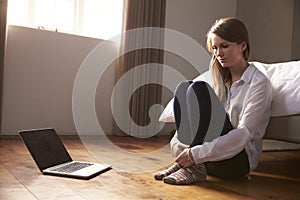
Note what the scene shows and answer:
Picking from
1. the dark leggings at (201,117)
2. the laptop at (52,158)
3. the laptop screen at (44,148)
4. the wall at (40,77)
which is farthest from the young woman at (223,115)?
the wall at (40,77)

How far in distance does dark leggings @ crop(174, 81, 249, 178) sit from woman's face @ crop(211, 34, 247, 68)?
0.54 feet

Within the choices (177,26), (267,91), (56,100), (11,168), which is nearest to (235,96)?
(267,91)

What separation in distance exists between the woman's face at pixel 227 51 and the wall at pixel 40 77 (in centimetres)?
174

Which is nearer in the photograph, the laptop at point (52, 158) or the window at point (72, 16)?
the laptop at point (52, 158)

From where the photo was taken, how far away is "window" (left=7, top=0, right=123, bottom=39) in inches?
114

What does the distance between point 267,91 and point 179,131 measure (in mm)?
384

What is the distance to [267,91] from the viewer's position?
143cm

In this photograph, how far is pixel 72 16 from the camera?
3.13 metres

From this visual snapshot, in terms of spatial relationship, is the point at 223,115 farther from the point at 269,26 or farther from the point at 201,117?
the point at 269,26

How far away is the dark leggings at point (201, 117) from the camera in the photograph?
4.50 ft

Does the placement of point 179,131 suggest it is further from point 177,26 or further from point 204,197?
point 177,26

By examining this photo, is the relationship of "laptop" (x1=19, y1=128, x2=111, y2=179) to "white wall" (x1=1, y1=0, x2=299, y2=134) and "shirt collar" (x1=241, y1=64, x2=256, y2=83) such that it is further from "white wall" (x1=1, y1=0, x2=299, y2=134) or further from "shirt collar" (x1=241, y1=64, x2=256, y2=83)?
"white wall" (x1=1, y1=0, x2=299, y2=134)

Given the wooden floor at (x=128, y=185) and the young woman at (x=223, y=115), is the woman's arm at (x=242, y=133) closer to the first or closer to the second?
the young woman at (x=223, y=115)

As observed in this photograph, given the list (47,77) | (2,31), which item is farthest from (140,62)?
(2,31)
